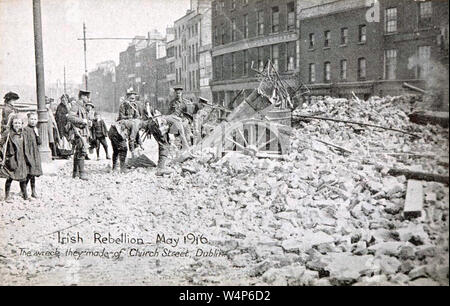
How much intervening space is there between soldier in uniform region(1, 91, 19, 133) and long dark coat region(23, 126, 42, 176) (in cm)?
35

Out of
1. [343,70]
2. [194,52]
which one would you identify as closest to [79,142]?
[194,52]

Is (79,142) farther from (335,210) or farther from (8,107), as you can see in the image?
(335,210)

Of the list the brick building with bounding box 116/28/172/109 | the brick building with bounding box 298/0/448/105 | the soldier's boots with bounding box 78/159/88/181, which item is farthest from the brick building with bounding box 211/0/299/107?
the soldier's boots with bounding box 78/159/88/181

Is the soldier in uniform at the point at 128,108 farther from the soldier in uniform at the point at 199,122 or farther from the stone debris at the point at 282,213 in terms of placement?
the soldier in uniform at the point at 199,122

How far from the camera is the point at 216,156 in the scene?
29.2 feet

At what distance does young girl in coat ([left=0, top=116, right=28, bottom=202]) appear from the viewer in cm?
664

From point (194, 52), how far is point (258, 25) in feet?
6.13

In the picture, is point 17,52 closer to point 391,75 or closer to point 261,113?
point 261,113

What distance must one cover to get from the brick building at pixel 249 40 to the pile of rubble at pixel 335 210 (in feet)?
7.43

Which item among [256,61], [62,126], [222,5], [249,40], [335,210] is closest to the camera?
[335,210]

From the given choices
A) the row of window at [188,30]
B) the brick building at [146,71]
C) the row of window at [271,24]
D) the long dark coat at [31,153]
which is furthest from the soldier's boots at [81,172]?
the row of window at [271,24]

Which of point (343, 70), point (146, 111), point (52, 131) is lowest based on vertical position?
point (52, 131)

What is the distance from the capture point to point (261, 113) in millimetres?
8781

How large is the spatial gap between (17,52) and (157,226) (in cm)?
378
